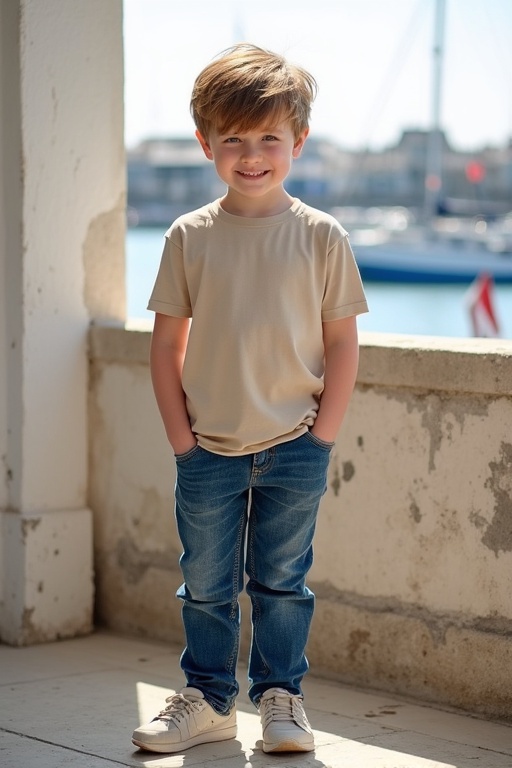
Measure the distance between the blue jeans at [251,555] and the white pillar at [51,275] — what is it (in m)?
1.14

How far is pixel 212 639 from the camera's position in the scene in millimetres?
2865

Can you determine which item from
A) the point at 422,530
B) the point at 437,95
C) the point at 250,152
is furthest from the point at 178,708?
the point at 437,95

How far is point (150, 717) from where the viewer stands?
123 inches

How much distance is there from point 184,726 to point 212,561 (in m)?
0.39

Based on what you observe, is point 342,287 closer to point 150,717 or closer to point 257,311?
point 257,311

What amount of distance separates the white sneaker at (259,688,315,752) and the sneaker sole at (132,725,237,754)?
117mm

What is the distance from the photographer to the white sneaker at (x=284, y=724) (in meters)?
2.76

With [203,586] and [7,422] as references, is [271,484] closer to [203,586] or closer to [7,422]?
[203,586]

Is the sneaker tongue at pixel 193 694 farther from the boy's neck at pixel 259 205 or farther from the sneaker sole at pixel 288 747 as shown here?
the boy's neck at pixel 259 205

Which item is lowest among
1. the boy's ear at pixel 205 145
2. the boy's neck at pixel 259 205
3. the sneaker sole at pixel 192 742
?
the sneaker sole at pixel 192 742

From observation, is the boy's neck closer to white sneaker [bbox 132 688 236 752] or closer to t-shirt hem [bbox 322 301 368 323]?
t-shirt hem [bbox 322 301 368 323]

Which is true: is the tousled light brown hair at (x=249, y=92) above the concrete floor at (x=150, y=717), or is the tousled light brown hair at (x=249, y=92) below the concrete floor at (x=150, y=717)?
above

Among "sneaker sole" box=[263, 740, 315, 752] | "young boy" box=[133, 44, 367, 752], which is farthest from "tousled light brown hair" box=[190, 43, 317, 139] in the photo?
"sneaker sole" box=[263, 740, 315, 752]

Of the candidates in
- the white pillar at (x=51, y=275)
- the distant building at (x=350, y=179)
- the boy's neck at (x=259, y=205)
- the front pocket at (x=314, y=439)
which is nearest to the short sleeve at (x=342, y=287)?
the boy's neck at (x=259, y=205)
